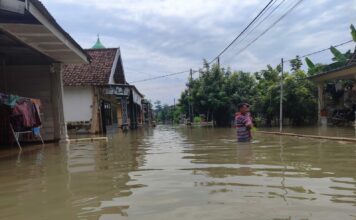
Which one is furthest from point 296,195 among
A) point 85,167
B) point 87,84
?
point 87,84

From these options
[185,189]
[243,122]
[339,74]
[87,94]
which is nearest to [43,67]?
[87,94]

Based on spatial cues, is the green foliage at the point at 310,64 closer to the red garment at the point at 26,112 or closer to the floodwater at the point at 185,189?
the red garment at the point at 26,112

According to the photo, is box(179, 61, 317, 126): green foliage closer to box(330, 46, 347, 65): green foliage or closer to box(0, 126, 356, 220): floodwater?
box(330, 46, 347, 65): green foliage

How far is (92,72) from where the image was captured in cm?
2388

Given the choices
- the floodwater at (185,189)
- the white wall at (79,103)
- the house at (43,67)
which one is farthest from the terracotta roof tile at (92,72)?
the floodwater at (185,189)

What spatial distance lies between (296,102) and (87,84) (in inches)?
505

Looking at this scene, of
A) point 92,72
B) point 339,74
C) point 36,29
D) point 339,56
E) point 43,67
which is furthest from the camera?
point 339,56

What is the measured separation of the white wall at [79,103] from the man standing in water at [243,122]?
13269 mm

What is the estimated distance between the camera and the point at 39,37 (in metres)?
12.4

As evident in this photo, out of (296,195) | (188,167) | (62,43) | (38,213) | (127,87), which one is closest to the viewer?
(38,213)

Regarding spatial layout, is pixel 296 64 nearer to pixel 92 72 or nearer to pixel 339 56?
pixel 339 56

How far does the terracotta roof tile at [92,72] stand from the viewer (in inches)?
899

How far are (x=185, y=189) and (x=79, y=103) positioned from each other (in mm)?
18801

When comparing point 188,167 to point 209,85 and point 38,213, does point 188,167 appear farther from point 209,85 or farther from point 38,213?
point 209,85
